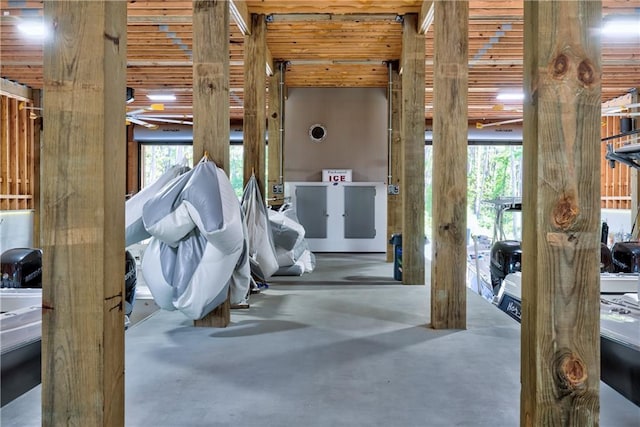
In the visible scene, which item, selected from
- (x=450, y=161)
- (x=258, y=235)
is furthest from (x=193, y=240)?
(x=450, y=161)

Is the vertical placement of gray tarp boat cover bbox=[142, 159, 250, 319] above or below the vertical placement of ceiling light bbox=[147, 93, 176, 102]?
below

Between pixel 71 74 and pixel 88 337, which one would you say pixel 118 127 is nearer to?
pixel 71 74

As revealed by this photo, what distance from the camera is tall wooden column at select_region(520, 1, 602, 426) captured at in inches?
44.9

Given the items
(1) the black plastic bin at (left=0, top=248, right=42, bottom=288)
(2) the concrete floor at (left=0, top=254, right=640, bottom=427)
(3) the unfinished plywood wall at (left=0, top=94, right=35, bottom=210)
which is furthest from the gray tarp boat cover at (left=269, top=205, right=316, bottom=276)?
(3) the unfinished plywood wall at (left=0, top=94, right=35, bottom=210)

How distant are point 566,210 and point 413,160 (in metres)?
3.95

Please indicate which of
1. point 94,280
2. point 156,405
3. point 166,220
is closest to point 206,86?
point 166,220

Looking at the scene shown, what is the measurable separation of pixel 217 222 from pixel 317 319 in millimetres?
1263

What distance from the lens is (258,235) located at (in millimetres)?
4590

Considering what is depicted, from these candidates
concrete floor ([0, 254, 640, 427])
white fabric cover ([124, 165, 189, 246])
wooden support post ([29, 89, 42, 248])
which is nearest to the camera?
concrete floor ([0, 254, 640, 427])

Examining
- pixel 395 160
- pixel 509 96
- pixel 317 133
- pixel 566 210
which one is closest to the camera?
pixel 566 210

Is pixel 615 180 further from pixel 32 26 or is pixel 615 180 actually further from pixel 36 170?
pixel 36 170

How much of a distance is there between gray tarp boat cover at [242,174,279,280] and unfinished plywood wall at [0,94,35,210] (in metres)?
7.42

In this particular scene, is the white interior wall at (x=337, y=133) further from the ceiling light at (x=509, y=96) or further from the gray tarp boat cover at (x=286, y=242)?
the gray tarp boat cover at (x=286, y=242)

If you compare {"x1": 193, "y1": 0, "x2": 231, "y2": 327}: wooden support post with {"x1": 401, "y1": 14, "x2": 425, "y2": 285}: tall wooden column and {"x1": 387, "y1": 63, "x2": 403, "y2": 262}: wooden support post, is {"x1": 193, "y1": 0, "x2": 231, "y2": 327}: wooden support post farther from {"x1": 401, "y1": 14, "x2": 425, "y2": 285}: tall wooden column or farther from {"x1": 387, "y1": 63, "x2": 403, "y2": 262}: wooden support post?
{"x1": 387, "y1": 63, "x2": 403, "y2": 262}: wooden support post
